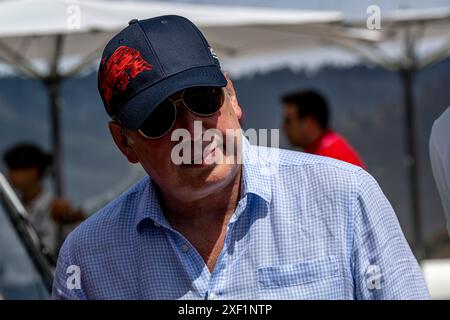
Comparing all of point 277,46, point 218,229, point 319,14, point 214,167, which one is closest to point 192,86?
point 214,167

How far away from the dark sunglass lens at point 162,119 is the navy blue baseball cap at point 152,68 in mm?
21

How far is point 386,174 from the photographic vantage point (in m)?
7.82

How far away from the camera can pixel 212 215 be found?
1724mm

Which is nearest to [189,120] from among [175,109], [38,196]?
[175,109]

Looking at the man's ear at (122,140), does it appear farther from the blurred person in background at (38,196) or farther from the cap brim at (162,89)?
the blurred person in background at (38,196)

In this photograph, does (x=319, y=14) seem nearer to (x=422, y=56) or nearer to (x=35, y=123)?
(x=422, y=56)

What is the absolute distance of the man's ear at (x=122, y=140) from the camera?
5.80 feet

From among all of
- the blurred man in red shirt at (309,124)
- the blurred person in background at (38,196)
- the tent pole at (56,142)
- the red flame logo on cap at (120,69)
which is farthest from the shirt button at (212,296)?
the tent pole at (56,142)

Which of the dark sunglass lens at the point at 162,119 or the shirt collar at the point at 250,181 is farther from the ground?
the dark sunglass lens at the point at 162,119

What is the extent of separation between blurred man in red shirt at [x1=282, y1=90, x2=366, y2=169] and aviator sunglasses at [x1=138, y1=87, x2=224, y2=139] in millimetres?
2341

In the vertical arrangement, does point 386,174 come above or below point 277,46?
below

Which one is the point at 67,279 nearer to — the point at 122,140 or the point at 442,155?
the point at 122,140

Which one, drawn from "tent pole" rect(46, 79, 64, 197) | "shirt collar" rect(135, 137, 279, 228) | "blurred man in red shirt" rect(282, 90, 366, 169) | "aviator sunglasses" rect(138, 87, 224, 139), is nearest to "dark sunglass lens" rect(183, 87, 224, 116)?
"aviator sunglasses" rect(138, 87, 224, 139)
